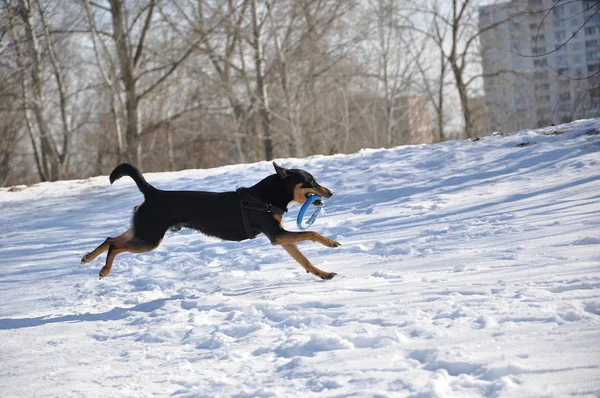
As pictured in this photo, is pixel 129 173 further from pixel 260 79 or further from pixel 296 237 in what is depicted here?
pixel 260 79

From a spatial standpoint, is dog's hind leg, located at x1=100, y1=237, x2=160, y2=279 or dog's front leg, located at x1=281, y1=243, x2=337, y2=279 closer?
dog's front leg, located at x1=281, y1=243, x2=337, y2=279

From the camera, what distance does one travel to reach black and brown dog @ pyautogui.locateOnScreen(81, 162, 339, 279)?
18.7 feet

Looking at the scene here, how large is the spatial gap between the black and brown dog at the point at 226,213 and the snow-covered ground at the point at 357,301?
1.51 feet

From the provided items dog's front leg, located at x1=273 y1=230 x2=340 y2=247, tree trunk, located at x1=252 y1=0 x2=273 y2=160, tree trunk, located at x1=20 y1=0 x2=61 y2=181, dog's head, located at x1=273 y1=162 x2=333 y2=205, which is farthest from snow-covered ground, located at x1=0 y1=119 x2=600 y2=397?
tree trunk, located at x1=252 y1=0 x2=273 y2=160

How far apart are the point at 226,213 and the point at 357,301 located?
180 cm

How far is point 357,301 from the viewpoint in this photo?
4586mm

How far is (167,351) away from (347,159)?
8168mm

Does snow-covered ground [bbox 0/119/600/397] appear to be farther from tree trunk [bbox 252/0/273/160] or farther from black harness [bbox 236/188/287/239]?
tree trunk [bbox 252/0/273/160]

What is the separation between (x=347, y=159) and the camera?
11703 millimetres

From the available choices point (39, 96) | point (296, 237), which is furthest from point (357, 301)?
point (39, 96)

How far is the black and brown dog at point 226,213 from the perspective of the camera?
5707mm

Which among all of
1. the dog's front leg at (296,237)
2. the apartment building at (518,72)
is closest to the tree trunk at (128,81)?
the apartment building at (518,72)

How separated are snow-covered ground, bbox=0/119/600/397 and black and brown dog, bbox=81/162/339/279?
0.46m

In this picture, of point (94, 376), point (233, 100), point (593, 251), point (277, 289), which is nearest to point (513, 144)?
point (593, 251)
